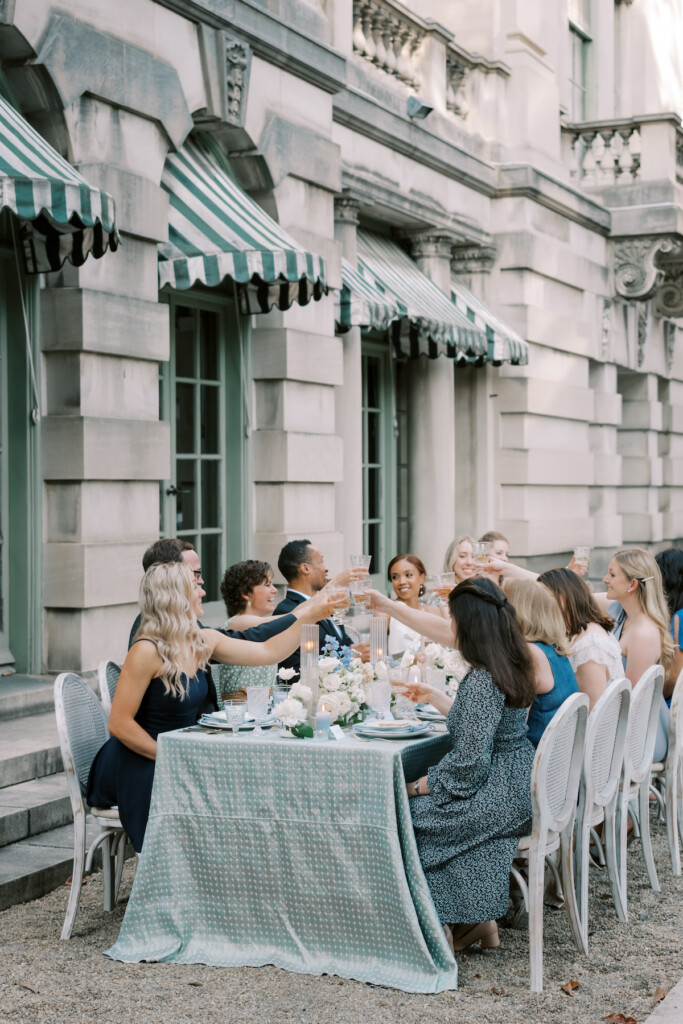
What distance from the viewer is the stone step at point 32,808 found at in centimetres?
604

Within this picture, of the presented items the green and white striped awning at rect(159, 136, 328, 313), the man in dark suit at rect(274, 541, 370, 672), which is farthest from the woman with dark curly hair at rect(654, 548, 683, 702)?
the green and white striped awning at rect(159, 136, 328, 313)

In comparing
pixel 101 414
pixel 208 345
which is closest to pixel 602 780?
pixel 101 414

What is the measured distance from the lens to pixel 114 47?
26.2 feet

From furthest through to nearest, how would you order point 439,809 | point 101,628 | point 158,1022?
1. point 101,628
2. point 439,809
3. point 158,1022

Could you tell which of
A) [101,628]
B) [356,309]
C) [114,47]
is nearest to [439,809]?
[101,628]

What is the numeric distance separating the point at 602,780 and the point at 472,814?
936 mm

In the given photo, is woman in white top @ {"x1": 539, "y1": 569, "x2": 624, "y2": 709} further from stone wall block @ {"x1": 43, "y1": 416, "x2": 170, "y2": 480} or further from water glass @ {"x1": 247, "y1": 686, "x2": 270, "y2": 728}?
stone wall block @ {"x1": 43, "y1": 416, "x2": 170, "y2": 480}

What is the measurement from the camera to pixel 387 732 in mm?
4988

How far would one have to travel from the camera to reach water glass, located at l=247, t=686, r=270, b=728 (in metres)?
5.06

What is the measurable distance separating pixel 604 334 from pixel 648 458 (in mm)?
2999

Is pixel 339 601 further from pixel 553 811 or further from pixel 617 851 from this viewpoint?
pixel 617 851

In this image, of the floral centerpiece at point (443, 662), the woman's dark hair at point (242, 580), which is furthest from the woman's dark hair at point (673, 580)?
the woman's dark hair at point (242, 580)

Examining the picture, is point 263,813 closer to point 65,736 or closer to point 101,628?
point 65,736

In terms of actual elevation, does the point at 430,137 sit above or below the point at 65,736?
above
